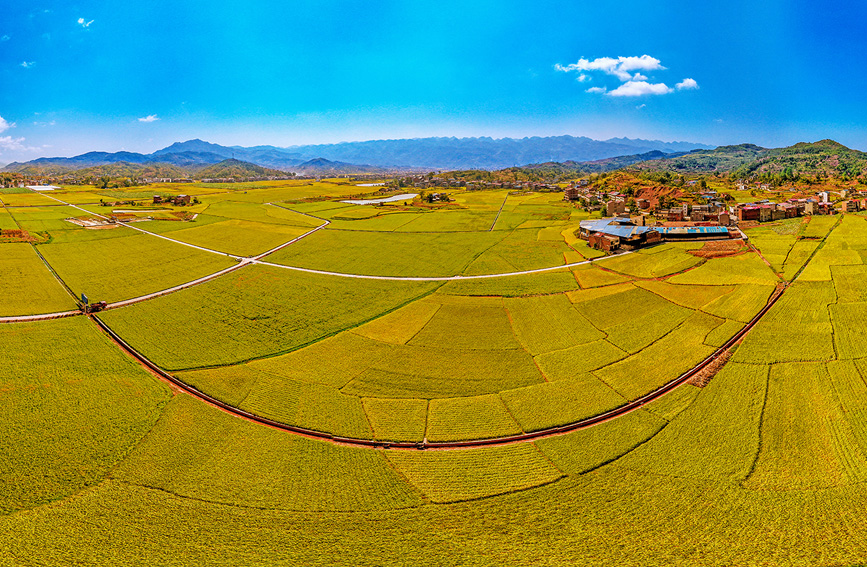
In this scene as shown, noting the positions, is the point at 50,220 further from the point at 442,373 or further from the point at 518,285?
the point at 442,373

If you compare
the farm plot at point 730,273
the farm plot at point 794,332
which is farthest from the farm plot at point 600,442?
the farm plot at point 730,273

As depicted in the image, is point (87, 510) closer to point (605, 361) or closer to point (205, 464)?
point (205, 464)

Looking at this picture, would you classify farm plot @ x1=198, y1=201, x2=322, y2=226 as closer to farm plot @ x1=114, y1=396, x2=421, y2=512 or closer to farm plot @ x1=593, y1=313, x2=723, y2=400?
farm plot @ x1=114, y1=396, x2=421, y2=512

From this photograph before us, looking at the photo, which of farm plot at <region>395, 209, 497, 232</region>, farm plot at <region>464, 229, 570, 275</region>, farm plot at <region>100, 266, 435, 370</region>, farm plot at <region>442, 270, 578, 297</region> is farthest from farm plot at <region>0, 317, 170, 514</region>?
farm plot at <region>395, 209, 497, 232</region>

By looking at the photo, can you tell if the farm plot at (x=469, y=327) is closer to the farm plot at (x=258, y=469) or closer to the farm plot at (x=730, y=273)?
the farm plot at (x=258, y=469)

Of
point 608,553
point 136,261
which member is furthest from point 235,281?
point 608,553
